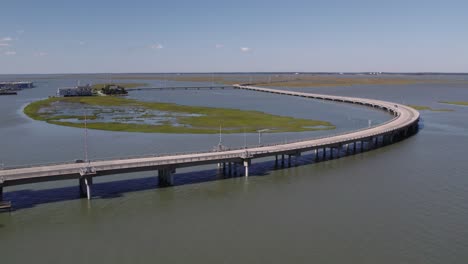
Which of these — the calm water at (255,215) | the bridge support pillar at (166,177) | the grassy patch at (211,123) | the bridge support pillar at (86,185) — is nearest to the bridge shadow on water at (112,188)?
the calm water at (255,215)

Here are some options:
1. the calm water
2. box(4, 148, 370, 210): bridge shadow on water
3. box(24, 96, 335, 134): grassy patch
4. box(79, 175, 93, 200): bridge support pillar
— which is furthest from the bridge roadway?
box(24, 96, 335, 134): grassy patch

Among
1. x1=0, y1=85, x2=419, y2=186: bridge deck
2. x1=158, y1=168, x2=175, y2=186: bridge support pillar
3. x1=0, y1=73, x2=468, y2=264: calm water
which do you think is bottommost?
x1=0, y1=73, x2=468, y2=264: calm water

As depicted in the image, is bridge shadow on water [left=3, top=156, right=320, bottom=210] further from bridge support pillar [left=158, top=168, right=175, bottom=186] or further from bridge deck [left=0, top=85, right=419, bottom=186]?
bridge deck [left=0, top=85, right=419, bottom=186]

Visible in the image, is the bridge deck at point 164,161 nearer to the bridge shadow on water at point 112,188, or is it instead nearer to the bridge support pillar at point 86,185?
the bridge support pillar at point 86,185

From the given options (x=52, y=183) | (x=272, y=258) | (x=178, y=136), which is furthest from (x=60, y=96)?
(x=272, y=258)

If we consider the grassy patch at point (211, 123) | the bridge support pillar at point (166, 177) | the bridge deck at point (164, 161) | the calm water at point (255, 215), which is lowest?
the calm water at point (255, 215)

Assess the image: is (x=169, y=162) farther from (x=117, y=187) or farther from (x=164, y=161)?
(x=117, y=187)
